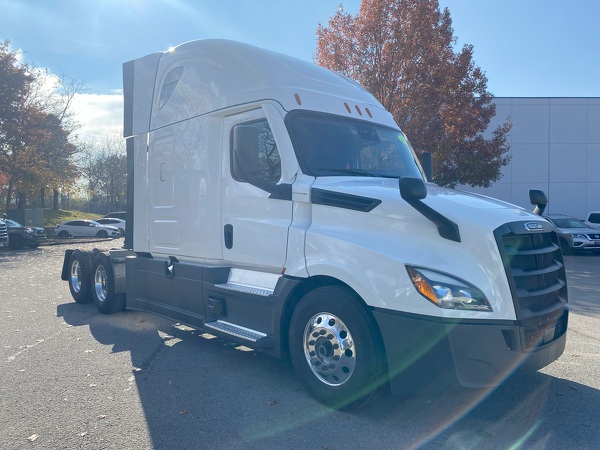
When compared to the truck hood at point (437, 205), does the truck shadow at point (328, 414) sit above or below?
below

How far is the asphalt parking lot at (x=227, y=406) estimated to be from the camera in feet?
13.3

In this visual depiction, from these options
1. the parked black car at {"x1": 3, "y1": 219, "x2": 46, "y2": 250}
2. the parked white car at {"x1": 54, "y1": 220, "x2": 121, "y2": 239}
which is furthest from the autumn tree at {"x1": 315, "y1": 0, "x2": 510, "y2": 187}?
the parked white car at {"x1": 54, "y1": 220, "x2": 121, "y2": 239}

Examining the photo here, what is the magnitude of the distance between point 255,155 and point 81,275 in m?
5.62

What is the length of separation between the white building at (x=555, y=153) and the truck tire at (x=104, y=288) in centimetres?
2587

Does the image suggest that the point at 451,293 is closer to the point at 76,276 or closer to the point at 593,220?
the point at 76,276

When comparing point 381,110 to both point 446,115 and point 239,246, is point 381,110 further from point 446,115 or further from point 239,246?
point 446,115

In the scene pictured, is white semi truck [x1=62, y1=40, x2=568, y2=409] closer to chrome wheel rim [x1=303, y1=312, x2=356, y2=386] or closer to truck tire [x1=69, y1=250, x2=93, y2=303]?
chrome wheel rim [x1=303, y1=312, x2=356, y2=386]

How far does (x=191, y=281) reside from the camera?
243 inches

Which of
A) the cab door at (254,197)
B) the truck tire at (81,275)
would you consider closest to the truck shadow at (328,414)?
the cab door at (254,197)

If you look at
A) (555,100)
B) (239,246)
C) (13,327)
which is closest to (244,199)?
(239,246)

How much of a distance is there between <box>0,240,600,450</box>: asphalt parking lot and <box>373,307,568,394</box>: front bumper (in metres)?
0.34

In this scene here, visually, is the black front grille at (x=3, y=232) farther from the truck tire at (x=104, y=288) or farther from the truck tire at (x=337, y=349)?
the truck tire at (x=337, y=349)

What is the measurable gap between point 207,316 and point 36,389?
70.0 inches

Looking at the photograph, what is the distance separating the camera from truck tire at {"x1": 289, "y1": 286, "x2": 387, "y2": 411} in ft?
13.9
